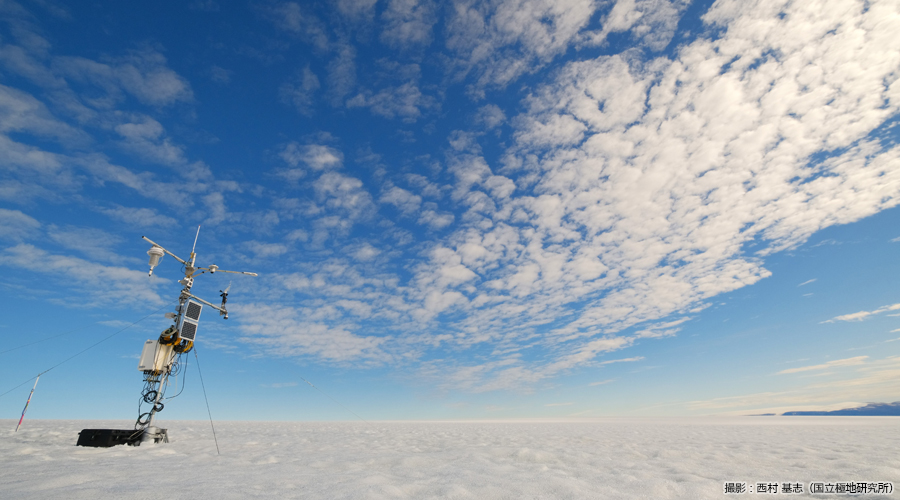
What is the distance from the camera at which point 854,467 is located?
341 inches

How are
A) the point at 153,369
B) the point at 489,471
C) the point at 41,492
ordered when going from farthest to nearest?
the point at 153,369 < the point at 489,471 < the point at 41,492

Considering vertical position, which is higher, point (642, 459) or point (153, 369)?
point (153, 369)

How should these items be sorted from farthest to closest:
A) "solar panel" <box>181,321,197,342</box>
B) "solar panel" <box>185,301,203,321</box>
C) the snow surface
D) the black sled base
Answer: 1. "solar panel" <box>185,301,203,321</box>
2. "solar panel" <box>181,321,197,342</box>
3. the black sled base
4. the snow surface

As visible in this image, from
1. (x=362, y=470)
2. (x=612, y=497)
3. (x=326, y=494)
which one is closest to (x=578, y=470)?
(x=612, y=497)

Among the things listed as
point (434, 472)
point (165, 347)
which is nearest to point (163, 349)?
point (165, 347)

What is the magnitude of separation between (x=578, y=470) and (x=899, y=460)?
376 inches

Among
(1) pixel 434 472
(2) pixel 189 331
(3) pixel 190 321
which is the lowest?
(1) pixel 434 472

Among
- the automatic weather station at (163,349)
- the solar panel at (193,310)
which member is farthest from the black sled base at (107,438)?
the solar panel at (193,310)

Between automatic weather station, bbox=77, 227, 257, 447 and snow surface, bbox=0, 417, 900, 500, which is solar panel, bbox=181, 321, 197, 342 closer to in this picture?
automatic weather station, bbox=77, 227, 257, 447

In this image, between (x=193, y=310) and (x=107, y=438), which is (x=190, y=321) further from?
(x=107, y=438)

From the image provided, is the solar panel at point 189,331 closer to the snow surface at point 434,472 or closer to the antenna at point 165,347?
the antenna at point 165,347

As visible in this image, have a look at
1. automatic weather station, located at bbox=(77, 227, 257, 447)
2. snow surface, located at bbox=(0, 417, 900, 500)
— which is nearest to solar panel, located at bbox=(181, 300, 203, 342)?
automatic weather station, located at bbox=(77, 227, 257, 447)

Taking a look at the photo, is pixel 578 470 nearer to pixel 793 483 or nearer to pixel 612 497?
pixel 612 497

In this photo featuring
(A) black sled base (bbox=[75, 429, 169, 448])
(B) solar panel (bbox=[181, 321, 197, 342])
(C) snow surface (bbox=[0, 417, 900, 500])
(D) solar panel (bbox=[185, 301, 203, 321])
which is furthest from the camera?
(D) solar panel (bbox=[185, 301, 203, 321])
